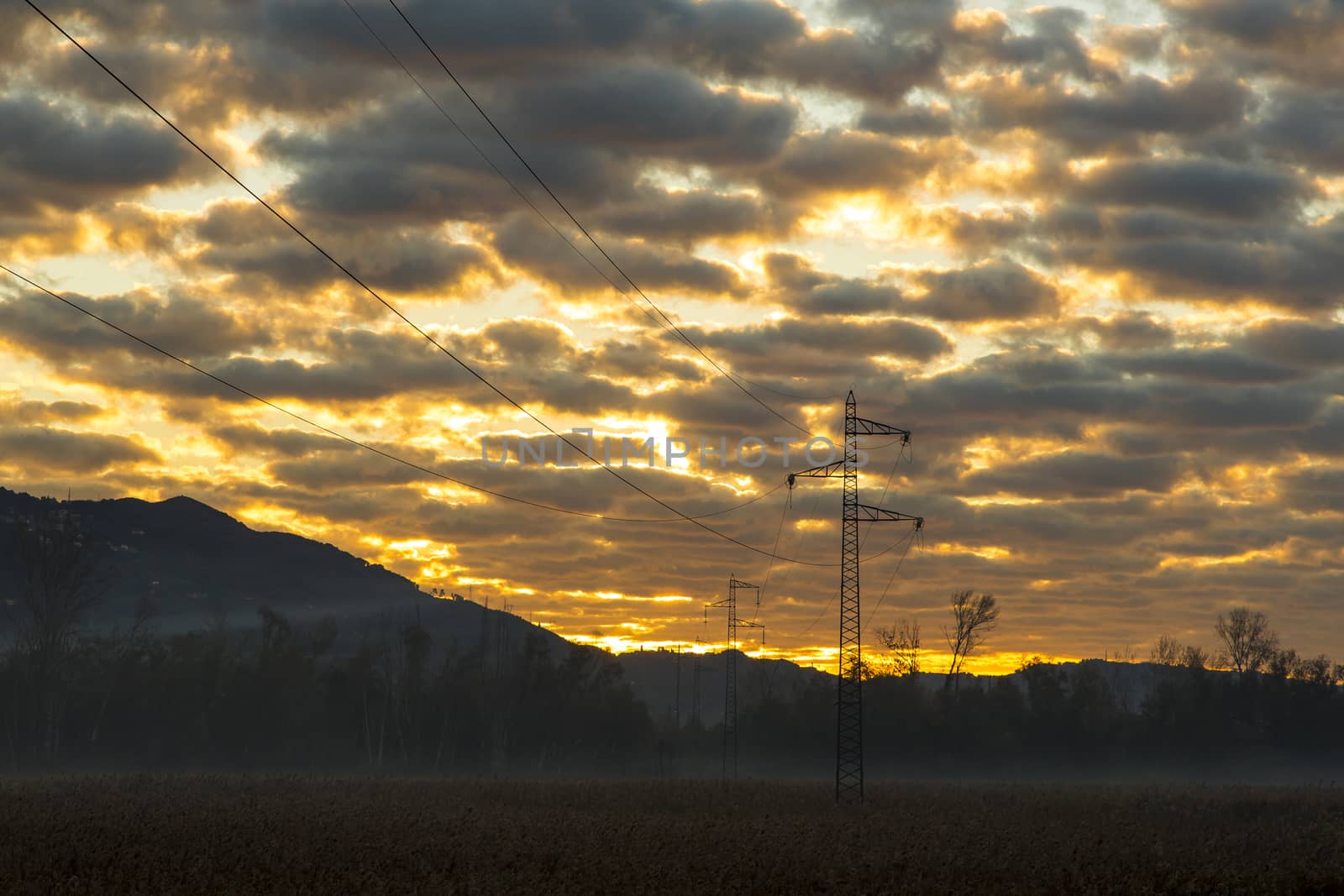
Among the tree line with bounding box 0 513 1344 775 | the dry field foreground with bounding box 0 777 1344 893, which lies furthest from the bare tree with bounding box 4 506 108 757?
the dry field foreground with bounding box 0 777 1344 893

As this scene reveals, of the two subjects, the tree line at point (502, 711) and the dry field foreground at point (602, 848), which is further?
the tree line at point (502, 711)

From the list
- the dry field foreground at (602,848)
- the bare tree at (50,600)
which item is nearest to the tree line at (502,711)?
the bare tree at (50,600)

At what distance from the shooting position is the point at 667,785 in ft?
250

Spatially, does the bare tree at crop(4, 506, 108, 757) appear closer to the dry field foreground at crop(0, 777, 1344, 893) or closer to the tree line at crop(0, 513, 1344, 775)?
the tree line at crop(0, 513, 1344, 775)

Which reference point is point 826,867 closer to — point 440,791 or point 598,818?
point 598,818

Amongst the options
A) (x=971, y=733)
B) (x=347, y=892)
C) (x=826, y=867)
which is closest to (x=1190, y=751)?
(x=971, y=733)

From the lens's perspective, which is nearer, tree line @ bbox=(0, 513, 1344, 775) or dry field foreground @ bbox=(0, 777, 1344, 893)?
dry field foreground @ bbox=(0, 777, 1344, 893)

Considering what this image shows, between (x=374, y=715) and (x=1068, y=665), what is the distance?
264ft

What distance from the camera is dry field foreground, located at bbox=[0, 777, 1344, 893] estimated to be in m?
28.2

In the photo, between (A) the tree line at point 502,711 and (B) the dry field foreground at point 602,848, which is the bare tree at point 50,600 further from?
(B) the dry field foreground at point 602,848

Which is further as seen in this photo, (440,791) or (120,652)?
(120,652)

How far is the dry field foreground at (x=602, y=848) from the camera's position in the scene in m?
28.2

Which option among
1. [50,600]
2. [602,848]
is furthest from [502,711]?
[602,848]

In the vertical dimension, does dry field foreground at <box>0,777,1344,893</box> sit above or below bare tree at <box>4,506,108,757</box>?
below
